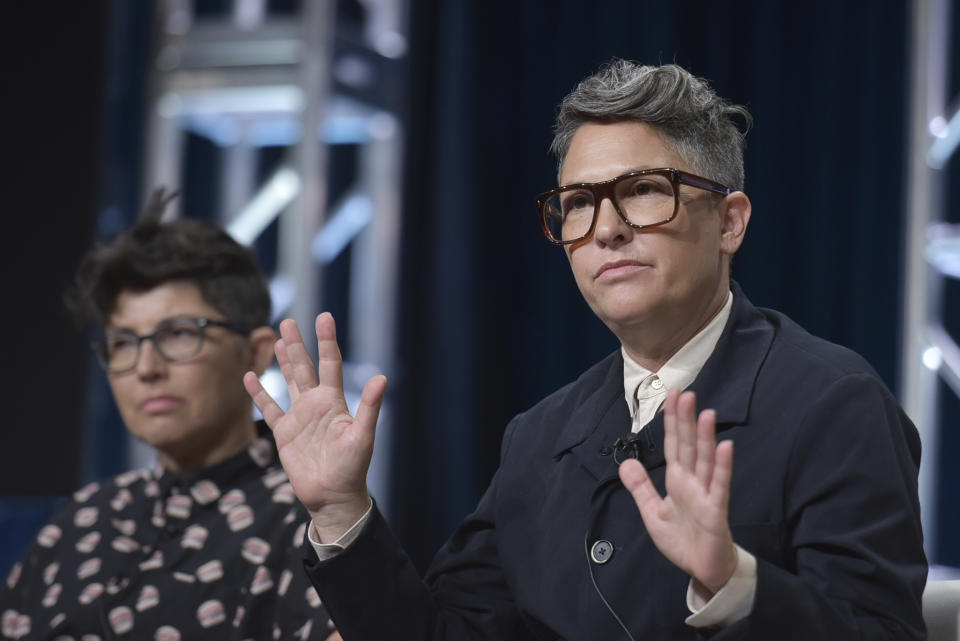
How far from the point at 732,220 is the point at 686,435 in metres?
0.46

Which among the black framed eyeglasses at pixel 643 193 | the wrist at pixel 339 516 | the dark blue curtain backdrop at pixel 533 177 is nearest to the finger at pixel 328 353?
the wrist at pixel 339 516

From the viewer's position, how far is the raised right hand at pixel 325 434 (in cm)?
143

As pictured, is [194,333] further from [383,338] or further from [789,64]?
[789,64]

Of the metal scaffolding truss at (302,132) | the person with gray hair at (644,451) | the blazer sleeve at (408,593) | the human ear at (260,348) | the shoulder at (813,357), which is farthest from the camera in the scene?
the metal scaffolding truss at (302,132)

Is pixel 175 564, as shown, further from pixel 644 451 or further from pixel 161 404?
pixel 644 451

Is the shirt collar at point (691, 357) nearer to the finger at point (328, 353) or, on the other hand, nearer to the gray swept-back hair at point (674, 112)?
the gray swept-back hair at point (674, 112)

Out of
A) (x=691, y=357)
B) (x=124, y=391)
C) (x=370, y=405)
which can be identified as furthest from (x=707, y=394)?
(x=124, y=391)

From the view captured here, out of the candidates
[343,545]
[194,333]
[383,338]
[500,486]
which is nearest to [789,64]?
[383,338]

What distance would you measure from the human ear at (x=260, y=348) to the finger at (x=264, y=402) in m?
0.79

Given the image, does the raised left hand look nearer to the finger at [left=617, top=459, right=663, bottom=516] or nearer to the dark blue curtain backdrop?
the finger at [left=617, top=459, right=663, bottom=516]

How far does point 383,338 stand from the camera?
159 inches

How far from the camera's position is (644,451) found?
1.43 meters

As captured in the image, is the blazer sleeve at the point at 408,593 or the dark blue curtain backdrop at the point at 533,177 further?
the dark blue curtain backdrop at the point at 533,177

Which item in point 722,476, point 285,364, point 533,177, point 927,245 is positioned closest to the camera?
point 722,476
